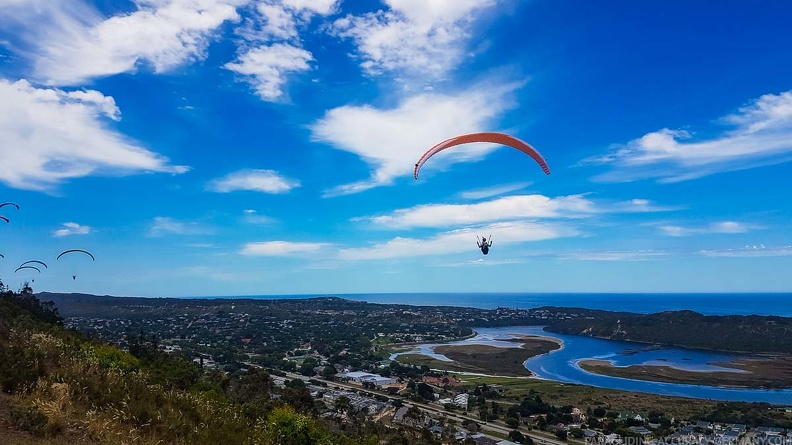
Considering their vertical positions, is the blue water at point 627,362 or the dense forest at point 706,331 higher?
the dense forest at point 706,331

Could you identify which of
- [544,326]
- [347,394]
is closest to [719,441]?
[347,394]

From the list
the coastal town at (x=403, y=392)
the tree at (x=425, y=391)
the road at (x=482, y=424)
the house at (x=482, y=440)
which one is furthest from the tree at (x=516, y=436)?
the tree at (x=425, y=391)

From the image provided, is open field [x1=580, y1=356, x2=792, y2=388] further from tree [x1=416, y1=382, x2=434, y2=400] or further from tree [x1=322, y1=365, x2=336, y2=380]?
tree [x1=322, y1=365, x2=336, y2=380]

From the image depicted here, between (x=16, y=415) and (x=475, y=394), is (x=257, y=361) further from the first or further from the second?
(x=16, y=415)

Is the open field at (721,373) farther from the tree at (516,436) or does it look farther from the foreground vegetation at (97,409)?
the foreground vegetation at (97,409)

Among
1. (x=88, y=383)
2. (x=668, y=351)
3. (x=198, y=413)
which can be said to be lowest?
(x=668, y=351)

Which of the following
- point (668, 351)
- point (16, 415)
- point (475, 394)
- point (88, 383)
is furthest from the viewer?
point (668, 351)
